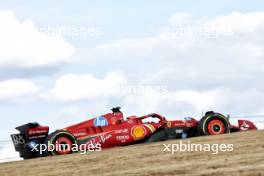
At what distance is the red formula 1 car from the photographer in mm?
17297

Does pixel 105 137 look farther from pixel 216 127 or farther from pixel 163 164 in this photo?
pixel 163 164

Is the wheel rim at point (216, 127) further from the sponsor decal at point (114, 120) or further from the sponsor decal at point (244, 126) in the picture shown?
the sponsor decal at point (114, 120)

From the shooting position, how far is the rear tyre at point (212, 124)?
19.3 m

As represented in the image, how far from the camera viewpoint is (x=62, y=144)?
17062 millimetres

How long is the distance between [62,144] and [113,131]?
2.08m

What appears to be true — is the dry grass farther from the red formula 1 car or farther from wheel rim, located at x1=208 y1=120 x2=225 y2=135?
wheel rim, located at x1=208 y1=120 x2=225 y2=135

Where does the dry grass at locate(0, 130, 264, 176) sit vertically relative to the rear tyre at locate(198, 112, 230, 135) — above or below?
below

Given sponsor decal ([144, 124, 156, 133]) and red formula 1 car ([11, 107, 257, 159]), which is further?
sponsor decal ([144, 124, 156, 133])

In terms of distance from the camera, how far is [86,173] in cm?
1060

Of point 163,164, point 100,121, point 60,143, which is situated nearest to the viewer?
point 163,164

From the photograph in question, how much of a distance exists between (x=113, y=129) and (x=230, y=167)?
9.30 m
